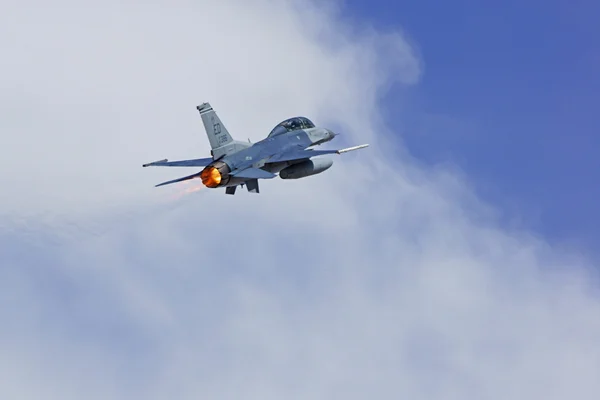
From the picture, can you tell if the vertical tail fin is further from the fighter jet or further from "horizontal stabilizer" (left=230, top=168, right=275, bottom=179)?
"horizontal stabilizer" (left=230, top=168, right=275, bottom=179)

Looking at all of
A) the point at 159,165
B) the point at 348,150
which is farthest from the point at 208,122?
the point at 348,150

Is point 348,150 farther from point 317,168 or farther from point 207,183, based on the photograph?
point 207,183

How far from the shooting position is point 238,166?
218ft

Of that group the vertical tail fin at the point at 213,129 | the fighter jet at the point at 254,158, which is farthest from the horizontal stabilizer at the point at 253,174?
the vertical tail fin at the point at 213,129

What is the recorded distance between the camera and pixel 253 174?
6488cm

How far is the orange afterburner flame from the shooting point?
6556 centimetres

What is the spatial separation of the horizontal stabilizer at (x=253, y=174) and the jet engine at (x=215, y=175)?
0.51 m

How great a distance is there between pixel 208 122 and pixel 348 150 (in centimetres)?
1042

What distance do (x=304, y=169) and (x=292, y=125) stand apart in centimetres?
552

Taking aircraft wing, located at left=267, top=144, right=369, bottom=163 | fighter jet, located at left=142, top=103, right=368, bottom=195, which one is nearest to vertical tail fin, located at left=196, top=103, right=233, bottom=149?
fighter jet, located at left=142, top=103, right=368, bottom=195

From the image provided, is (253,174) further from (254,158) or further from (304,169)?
(304,169)

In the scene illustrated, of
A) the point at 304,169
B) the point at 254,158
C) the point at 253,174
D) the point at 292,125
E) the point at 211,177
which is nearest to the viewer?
the point at 253,174

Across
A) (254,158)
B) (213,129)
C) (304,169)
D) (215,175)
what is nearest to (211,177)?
(215,175)

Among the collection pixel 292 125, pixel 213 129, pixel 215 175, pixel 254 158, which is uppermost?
pixel 292 125
